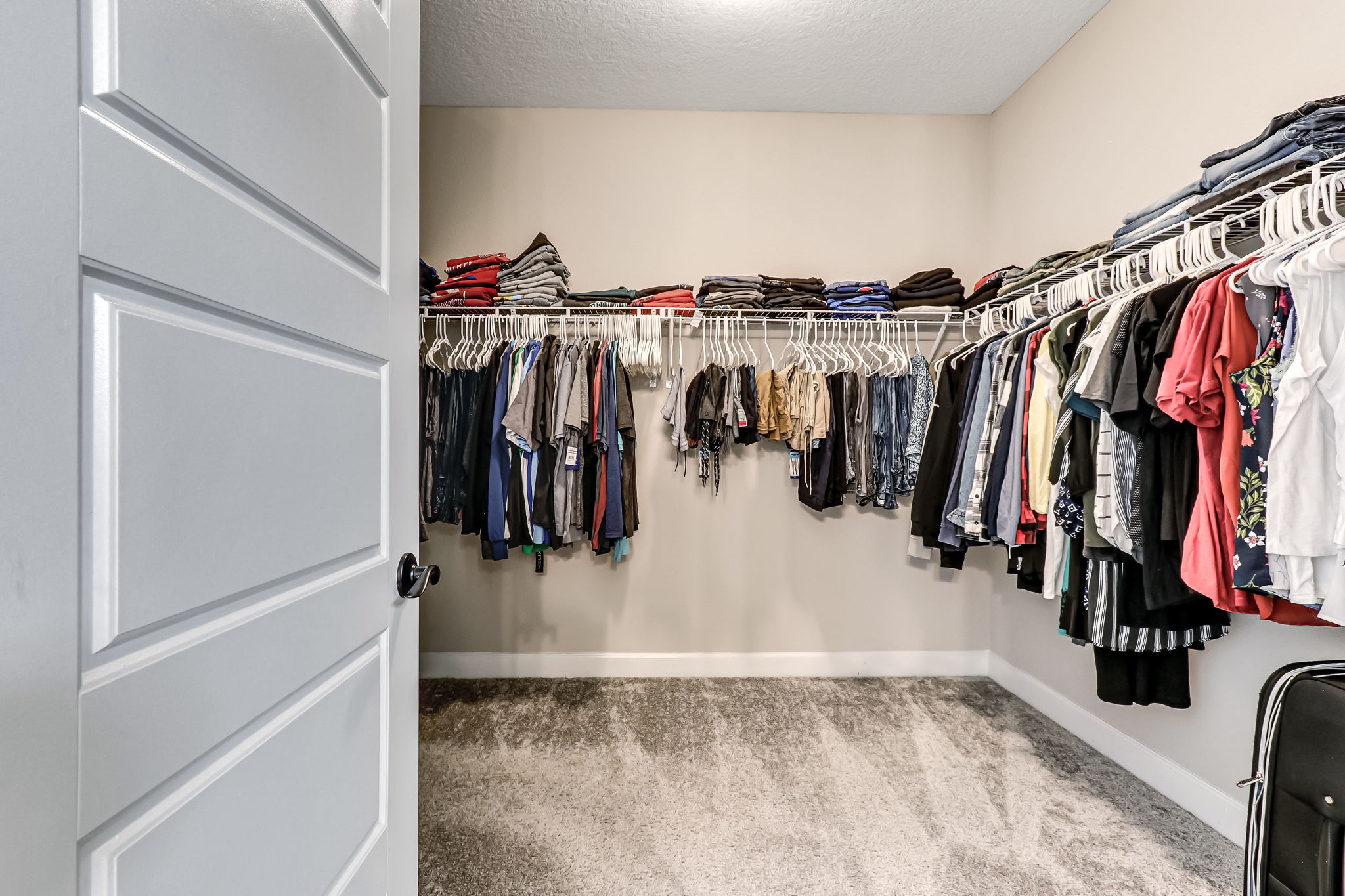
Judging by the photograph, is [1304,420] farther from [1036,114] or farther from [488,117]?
[488,117]

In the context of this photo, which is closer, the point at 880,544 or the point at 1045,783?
the point at 1045,783

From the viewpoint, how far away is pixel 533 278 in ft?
8.52

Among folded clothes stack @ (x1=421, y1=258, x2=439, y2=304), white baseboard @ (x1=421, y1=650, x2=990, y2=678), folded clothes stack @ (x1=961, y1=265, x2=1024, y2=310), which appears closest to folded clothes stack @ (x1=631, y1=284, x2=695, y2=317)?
folded clothes stack @ (x1=421, y1=258, x2=439, y2=304)

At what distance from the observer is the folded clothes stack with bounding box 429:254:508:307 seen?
261cm

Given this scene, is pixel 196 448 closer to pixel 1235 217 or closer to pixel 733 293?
pixel 1235 217

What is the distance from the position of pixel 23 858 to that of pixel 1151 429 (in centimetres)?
192

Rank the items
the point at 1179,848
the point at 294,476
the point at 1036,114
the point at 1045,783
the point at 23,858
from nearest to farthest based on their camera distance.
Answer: the point at 23,858 < the point at 294,476 < the point at 1179,848 < the point at 1045,783 < the point at 1036,114

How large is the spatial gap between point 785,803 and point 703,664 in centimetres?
104

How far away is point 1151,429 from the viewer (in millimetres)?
1420

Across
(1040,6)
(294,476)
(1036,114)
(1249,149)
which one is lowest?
(294,476)

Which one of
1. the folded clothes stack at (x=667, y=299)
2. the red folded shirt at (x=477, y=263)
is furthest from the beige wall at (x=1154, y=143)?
the red folded shirt at (x=477, y=263)

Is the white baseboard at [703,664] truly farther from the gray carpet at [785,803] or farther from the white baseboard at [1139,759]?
the white baseboard at [1139,759]

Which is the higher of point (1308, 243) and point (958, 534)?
point (1308, 243)

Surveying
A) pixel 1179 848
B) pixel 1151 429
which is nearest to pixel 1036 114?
pixel 1151 429
